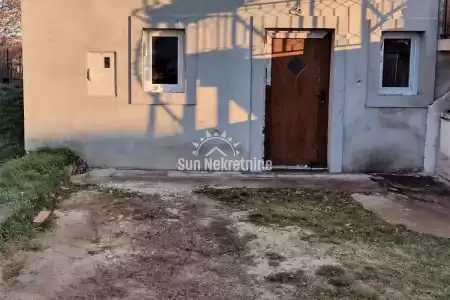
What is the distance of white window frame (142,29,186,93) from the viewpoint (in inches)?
304

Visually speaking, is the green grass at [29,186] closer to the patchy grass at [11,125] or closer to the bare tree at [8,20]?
the patchy grass at [11,125]

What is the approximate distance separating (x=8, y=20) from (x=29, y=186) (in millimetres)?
13554

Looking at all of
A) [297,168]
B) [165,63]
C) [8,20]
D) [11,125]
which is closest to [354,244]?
[297,168]

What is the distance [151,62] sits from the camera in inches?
307

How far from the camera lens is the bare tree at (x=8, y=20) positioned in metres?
17.3

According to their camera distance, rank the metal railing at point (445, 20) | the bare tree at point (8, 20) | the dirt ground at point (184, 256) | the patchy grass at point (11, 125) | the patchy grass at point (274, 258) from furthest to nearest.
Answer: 1. the bare tree at point (8, 20)
2. the patchy grass at point (11, 125)
3. the metal railing at point (445, 20)
4. the patchy grass at point (274, 258)
5. the dirt ground at point (184, 256)

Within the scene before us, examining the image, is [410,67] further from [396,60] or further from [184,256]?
[184,256]

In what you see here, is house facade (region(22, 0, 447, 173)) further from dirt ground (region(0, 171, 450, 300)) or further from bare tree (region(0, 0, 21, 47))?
bare tree (region(0, 0, 21, 47))

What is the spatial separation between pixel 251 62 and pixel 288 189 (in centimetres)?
207

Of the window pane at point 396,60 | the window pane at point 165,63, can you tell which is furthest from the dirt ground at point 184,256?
the window pane at point 396,60

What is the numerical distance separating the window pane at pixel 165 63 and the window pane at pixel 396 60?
10.5ft

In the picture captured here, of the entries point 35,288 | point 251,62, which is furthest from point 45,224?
point 251,62

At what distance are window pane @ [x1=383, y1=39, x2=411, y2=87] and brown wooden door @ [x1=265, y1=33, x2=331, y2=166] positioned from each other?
876mm
